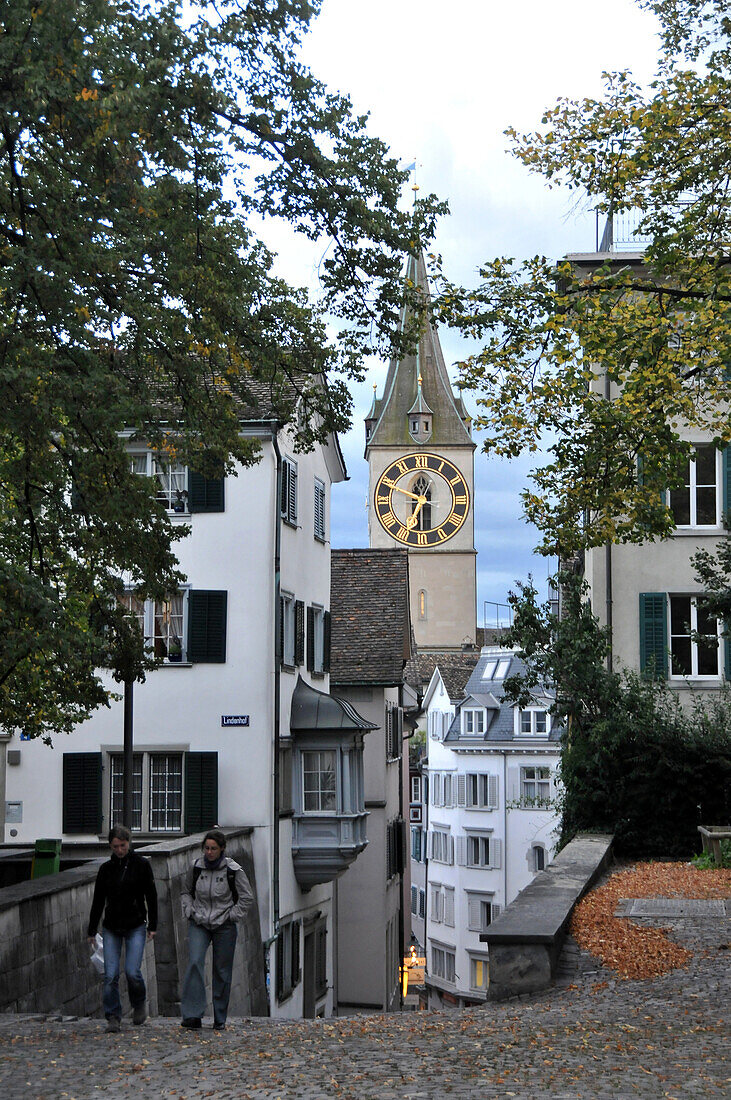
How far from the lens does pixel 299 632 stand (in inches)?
1184

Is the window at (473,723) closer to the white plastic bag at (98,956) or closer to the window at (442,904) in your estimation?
the window at (442,904)

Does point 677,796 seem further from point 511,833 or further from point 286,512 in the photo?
point 511,833

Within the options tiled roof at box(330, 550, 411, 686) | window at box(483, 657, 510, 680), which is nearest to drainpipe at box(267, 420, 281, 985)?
tiled roof at box(330, 550, 411, 686)

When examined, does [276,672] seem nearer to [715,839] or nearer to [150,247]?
[715,839]

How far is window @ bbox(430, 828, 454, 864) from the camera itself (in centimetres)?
6319

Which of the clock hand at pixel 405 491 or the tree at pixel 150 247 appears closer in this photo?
the tree at pixel 150 247

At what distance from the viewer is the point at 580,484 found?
14633mm

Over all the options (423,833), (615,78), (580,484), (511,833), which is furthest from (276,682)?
(423,833)

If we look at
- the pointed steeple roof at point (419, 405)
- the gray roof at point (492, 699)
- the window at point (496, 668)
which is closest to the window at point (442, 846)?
the gray roof at point (492, 699)

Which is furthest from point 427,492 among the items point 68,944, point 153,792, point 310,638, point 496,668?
point 68,944

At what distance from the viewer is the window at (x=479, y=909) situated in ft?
195

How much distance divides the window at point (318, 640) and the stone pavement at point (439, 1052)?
19817 mm

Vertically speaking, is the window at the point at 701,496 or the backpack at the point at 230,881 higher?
the window at the point at 701,496

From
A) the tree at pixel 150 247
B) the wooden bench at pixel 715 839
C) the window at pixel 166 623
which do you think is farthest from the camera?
the window at pixel 166 623
